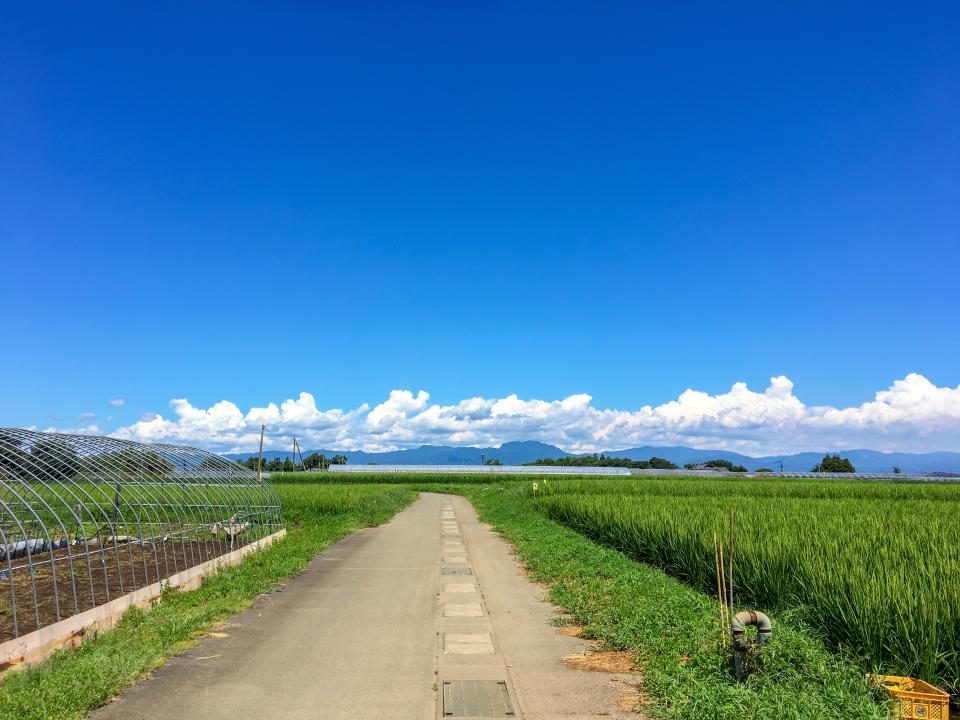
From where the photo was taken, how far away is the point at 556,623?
889cm

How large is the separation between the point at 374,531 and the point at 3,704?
54.9 ft

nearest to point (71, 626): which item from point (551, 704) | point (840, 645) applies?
point (551, 704)

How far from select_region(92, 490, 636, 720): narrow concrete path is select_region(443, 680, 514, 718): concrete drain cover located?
0.01 meters

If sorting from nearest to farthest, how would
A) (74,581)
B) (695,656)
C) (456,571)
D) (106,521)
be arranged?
(695,656)
(74,581)
(456,571)
(106,521)

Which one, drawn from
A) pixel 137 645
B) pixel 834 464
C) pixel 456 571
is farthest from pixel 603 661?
pixel 834 464

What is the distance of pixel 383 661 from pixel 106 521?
1091 centimetres

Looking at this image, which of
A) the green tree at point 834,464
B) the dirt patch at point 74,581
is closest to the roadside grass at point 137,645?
the dirt patch at point 74,581

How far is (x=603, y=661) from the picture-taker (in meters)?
7.06

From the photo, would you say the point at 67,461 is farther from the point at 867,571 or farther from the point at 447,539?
the point at 867,571

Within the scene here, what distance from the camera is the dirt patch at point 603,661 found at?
22.3ft

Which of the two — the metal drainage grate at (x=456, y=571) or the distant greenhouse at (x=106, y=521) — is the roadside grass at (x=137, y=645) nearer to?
the distant greenhouse at (x=106, y=521)

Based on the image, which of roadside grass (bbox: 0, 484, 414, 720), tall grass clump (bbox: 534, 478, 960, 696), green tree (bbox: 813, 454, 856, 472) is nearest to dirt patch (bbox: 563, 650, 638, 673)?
tall grass clump (bbox: 534, 478, 960, 696)

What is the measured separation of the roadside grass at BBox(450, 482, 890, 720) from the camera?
17.1 ft

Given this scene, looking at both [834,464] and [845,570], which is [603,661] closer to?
[845,570]
